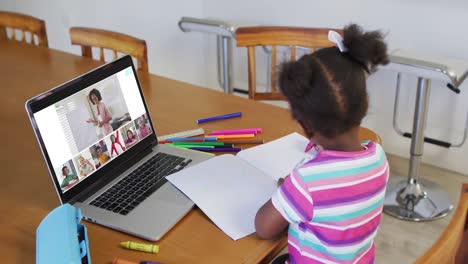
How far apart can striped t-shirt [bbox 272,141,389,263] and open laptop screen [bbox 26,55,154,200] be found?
427 millimetres

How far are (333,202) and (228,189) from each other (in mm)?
277

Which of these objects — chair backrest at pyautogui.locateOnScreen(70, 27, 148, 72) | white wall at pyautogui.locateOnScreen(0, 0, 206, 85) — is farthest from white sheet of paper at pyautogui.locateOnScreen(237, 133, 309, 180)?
white wall at pyautogui.locateOnScreen(0, 0, 206, 85)

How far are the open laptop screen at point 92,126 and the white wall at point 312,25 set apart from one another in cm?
177

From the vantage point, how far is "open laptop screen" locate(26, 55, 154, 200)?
3.47 feet

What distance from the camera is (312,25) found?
2.99 m

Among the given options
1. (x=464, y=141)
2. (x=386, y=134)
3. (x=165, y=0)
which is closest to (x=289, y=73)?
(x=464, y=141)

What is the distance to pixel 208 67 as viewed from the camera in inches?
143

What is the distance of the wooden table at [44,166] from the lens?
99 centimetres

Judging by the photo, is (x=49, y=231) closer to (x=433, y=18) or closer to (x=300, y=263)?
(x=300, y=263)

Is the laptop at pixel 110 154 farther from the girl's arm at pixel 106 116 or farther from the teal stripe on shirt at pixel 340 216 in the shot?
the teal stripe on shirt at pixel 340 216

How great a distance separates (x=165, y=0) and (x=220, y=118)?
2111 mm

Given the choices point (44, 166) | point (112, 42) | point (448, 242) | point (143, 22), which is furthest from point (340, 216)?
point (143, 22)

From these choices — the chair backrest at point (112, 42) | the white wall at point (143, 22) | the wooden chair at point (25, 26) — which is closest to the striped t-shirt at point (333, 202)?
the chair backrest at point (112, 42)

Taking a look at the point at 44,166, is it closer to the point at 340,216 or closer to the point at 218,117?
the point at 218,117
